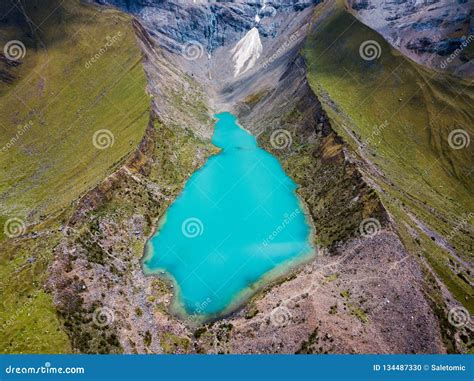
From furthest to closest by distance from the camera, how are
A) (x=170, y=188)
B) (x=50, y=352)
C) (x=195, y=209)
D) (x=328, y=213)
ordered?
(x=170, y=188), (x=195, y=209), (x=328, y=213), (x=50, y=352)

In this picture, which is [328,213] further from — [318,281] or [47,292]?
[47,292]

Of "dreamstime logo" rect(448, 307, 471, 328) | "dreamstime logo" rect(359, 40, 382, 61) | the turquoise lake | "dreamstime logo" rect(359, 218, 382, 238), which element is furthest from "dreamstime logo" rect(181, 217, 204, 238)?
"dreamstime logo" rect(359, 40, 382, 61)

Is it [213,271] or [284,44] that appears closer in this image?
[213,271]

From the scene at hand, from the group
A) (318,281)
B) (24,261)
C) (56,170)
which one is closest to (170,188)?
(56,170)

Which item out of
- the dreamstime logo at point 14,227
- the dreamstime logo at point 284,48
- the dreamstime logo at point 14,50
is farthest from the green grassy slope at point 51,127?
the dreamstime logo at point 284,48

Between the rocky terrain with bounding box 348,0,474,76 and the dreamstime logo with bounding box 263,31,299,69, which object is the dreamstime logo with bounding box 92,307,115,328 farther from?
the dreamstime logo with bounding box 263,31,299,69

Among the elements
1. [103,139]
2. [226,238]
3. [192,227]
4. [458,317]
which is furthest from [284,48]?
[458,317]

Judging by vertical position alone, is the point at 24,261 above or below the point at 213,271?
above

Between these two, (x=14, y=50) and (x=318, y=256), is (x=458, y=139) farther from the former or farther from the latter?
(x=14, y=50)
